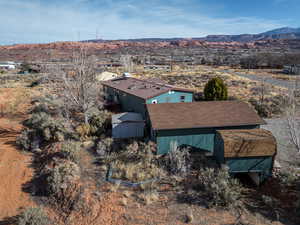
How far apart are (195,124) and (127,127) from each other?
218 inches

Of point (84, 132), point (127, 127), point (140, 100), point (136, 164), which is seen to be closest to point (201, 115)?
point (136, 164)

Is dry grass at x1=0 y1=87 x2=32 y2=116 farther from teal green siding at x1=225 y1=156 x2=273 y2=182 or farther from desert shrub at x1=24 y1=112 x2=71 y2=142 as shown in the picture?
teal green siding at x1=225 y1=156 x2=273 y2=182

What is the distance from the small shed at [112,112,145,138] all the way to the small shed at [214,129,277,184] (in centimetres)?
716

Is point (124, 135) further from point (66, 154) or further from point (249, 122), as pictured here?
point (249, 122)

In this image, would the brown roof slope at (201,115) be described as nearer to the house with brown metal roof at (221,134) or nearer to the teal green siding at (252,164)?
the house with brown metal roof at (221,134)

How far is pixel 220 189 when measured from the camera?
365 inches

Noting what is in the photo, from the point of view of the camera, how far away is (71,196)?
409 inches

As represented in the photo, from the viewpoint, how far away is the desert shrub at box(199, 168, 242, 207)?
909cm

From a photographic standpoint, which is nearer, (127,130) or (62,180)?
(62,180)

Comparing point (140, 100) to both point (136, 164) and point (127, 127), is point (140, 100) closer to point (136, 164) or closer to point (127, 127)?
point (127, 127)

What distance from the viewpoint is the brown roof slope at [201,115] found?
526 inches

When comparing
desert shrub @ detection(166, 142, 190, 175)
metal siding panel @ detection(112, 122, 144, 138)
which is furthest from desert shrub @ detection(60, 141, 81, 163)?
desert shrub @ detection(166, 142, 190, 175)

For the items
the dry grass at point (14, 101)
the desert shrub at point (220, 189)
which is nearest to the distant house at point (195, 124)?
the desert shrub at point (220, 189)

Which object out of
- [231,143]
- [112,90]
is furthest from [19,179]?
[112,90]
